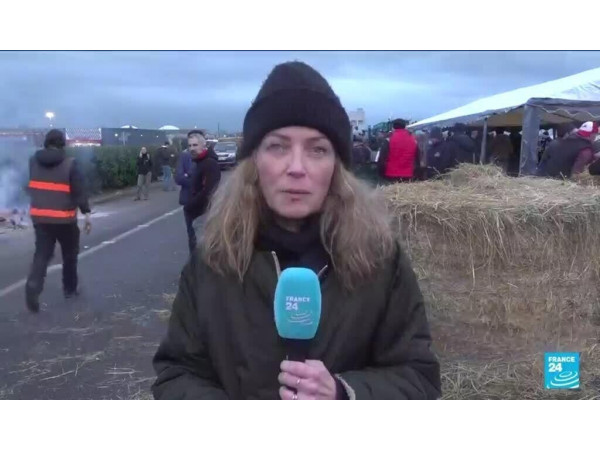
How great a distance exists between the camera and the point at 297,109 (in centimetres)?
155

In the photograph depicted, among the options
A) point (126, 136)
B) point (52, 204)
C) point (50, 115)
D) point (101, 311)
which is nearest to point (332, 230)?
point (126, 136)

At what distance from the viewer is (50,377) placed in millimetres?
2910

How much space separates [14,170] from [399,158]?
1.99 m

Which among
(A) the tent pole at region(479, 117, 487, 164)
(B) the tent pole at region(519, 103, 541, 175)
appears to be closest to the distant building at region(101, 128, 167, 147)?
(A) the tent pole at region(479, 117, 487, 164)

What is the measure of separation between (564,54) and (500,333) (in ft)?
5.00

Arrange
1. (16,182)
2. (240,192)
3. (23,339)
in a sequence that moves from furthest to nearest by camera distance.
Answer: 1. (23,339)
2. (16,182)
3. (240,192)

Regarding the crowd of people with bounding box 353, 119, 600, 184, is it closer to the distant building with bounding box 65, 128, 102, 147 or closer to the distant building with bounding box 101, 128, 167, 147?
the distant building with bounding box 101, 128, 167, 147

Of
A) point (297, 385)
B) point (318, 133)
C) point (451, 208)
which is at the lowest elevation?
point (297, 385)

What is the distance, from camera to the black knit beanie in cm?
156

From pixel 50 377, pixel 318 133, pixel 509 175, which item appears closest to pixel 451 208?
pixel 509 175

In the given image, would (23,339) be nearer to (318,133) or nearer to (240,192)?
(240,192)

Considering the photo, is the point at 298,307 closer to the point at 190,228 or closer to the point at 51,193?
the point at 51,193

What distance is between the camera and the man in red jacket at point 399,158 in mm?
3139

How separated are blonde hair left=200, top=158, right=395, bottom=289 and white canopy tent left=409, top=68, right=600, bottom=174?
3.51 feet
